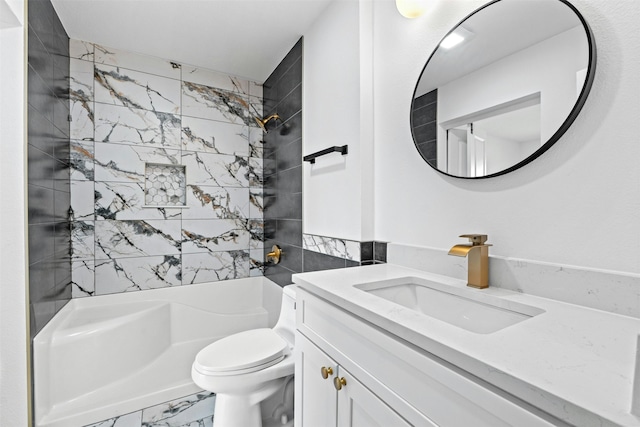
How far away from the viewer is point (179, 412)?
6.04 ft

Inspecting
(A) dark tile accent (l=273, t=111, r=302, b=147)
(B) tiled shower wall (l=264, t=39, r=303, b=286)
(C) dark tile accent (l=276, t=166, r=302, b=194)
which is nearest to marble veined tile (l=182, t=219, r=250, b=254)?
(B) tiled shower wall (l=264, t=39, r=303, b=286)

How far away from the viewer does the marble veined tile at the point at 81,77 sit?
6.93 ft

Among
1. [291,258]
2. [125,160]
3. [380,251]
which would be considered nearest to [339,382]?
[380,251]

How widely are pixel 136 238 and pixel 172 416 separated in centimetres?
130

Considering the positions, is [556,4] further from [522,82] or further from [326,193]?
[326,193]

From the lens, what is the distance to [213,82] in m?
2.60

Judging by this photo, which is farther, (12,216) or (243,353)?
(243,353)

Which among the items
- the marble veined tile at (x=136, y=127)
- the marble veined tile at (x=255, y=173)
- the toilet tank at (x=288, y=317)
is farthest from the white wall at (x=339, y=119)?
the marble veined tile at (x=136, y=127)

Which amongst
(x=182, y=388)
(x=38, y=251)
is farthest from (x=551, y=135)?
(x=182, y=388)

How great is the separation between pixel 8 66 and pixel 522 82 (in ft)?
6.77

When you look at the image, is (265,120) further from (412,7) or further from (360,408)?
(360,408)

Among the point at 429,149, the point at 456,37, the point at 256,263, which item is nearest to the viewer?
the point at 456,37

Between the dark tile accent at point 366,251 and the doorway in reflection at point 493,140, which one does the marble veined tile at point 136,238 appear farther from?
the doorway in reflection at point 493,140

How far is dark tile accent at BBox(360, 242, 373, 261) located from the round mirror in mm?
514
